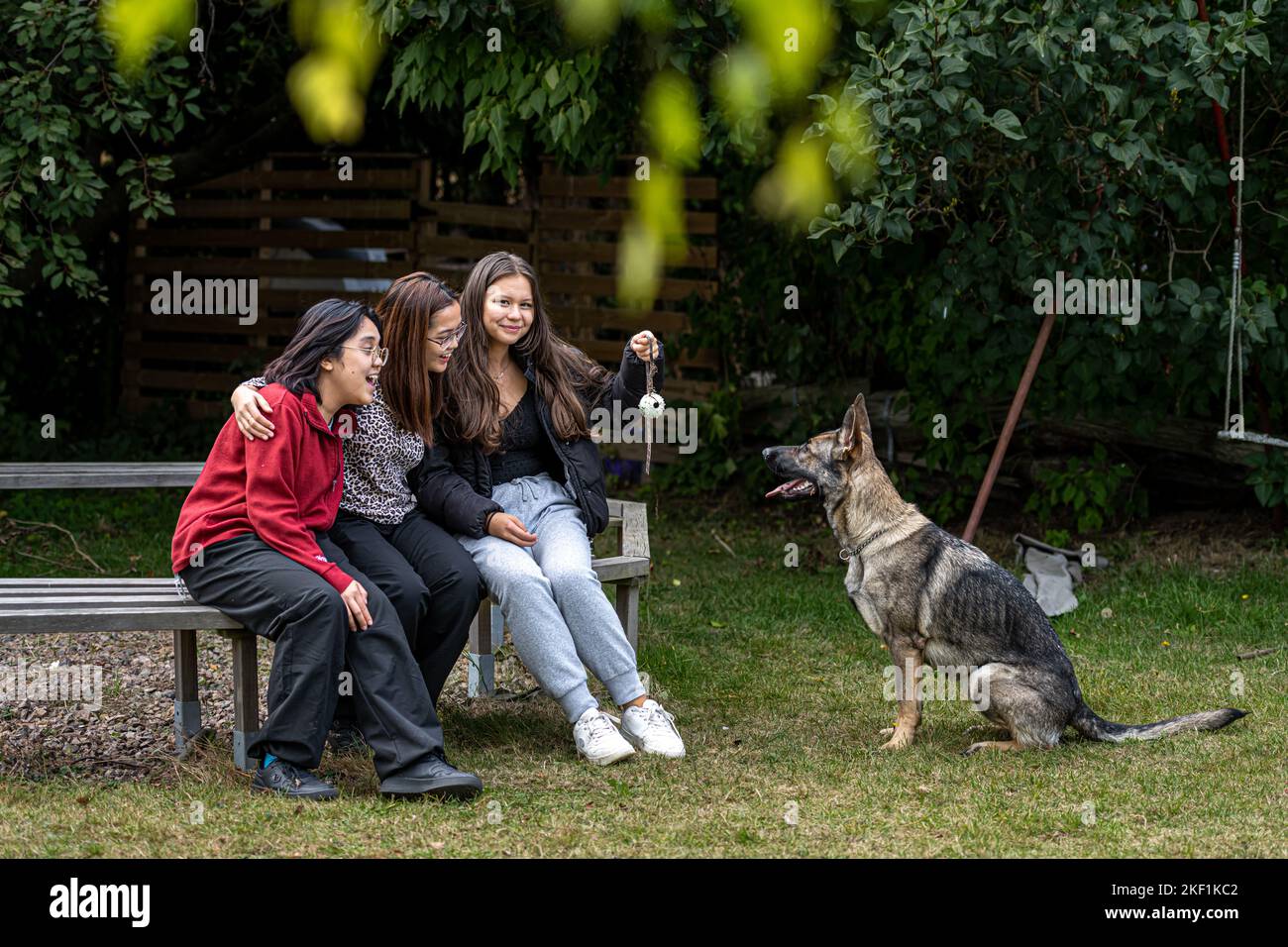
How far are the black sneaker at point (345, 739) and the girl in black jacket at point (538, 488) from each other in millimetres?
626

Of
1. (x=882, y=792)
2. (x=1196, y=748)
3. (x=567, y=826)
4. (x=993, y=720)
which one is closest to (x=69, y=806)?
(x=567, y=826)

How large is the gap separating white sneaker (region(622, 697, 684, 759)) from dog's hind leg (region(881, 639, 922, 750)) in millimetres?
746

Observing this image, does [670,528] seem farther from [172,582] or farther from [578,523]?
[172,582]

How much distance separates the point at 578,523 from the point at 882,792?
1.44 metres

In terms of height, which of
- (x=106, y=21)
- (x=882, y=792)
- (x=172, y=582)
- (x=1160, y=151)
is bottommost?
(x=882, y=792)

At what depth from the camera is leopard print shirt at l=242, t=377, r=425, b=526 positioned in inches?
185

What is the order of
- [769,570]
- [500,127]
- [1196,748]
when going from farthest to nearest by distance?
[769,570] < [500,127] < [1196,748]

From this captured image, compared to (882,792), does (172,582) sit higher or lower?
higher

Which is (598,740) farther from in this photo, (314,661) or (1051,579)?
(1051,579)

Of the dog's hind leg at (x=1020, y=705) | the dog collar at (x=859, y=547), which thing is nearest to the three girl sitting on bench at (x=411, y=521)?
the dog collar at (x=859, y=547)

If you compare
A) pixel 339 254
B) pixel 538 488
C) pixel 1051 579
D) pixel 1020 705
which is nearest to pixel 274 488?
pixel 538 488

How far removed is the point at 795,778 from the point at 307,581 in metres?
1.63

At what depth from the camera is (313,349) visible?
174 inches

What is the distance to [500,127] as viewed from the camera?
261 inches
